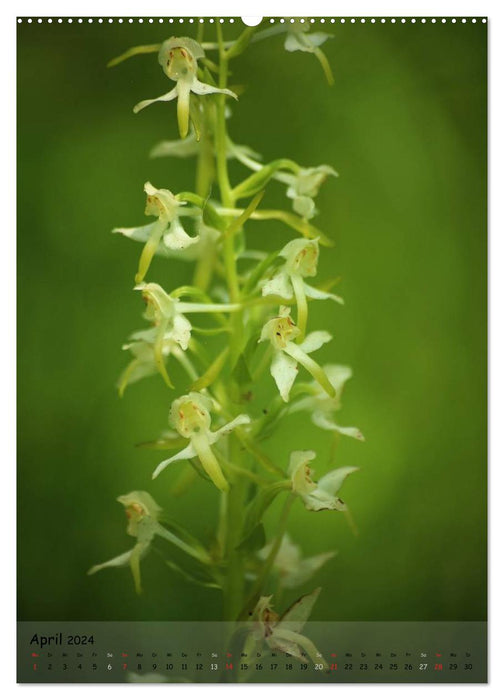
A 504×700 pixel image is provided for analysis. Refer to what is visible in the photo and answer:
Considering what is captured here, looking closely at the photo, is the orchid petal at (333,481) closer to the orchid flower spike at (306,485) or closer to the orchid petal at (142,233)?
the orchid flower spike at (306,485)

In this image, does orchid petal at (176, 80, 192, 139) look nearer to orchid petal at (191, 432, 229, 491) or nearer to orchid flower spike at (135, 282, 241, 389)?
orchid flower spike at (135, 282, 241, 389)

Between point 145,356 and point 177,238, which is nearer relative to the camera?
point 177,238

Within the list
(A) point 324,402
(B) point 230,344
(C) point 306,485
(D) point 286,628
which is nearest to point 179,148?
(B) point 230,344

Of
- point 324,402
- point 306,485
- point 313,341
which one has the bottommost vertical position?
point 306,485

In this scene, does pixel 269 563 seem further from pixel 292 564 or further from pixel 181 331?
pixel 181 331

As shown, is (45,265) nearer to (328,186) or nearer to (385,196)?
(328,186)

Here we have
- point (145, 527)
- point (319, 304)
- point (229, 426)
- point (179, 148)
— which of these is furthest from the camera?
point (319, 304)

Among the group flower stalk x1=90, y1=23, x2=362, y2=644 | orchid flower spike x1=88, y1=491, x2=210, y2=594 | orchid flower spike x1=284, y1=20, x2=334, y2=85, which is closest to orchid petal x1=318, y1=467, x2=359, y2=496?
flower stalk x1=90, y1=23, x2=362, y2=644

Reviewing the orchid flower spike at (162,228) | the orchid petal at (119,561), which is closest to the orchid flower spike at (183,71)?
the orchid flower spike at (162,228)
